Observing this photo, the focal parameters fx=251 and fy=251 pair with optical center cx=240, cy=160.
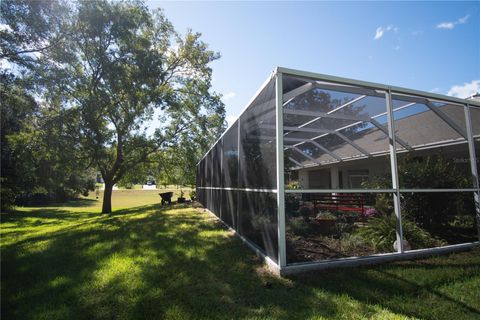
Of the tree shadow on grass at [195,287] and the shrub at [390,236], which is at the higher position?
the shrub at [390,236]

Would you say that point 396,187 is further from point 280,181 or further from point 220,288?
point 220,288

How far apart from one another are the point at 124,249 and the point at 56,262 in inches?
46.1

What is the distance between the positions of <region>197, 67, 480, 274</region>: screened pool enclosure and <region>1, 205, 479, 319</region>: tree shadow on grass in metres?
0.43

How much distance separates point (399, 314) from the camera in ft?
8.49

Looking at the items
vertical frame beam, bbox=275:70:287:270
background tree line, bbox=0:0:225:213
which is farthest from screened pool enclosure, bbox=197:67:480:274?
background tree line, bbox=0:0:225:213

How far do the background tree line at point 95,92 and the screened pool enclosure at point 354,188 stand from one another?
8.31 m

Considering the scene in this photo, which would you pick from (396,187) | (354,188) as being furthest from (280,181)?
(354,188)

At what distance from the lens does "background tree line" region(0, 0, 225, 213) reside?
35.8 feet

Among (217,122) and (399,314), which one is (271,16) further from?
(217,122)

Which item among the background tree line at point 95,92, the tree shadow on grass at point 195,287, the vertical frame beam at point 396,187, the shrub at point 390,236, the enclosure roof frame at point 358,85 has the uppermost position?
the background tree line at point 95,92

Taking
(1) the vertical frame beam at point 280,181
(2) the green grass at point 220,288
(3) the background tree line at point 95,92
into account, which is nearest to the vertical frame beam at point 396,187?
(2) the green grass at point 220,288

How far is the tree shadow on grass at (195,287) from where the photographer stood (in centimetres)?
274

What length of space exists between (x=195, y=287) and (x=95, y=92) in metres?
12.5

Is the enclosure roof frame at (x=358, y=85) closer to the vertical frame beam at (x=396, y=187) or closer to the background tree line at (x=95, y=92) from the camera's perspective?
the vertical frame beam at (x=396, y=187)
